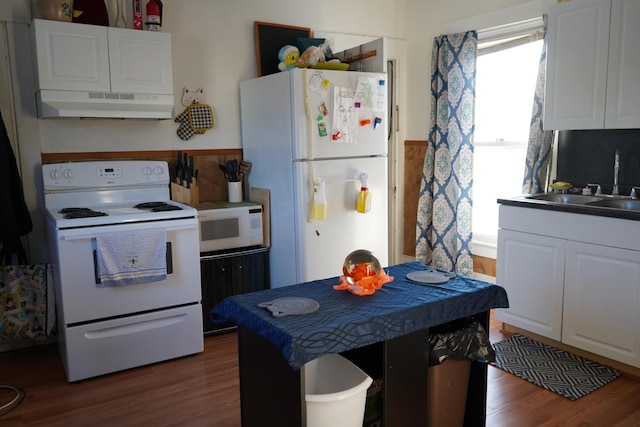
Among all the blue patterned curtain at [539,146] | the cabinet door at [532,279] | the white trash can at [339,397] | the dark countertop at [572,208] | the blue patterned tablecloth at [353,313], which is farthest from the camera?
the blue patterned curtain at [539,146]

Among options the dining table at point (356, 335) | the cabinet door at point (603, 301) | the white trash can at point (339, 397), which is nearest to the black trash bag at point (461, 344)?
the dining table at point (356, 335)

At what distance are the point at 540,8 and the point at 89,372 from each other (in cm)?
369

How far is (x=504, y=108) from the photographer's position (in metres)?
4.21

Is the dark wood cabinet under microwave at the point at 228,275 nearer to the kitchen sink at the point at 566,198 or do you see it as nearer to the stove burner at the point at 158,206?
the stove burner at the point at 158,206

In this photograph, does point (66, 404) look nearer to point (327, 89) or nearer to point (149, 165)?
point (149, 165)

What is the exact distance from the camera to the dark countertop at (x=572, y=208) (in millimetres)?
2754

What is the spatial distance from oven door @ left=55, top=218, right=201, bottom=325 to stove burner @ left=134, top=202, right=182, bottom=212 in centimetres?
17

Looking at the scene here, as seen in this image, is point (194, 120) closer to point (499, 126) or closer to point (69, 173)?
point (69, 173)

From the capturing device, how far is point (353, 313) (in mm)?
1816

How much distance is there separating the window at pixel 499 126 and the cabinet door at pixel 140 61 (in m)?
2.43

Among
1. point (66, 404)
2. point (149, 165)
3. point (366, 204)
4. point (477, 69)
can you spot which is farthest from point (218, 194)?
point (477, 69)

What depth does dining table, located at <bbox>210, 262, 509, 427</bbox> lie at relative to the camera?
1.69 m

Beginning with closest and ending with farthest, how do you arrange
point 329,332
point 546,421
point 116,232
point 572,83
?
point 329,332, point 546,421, point 116,232, point 572,83

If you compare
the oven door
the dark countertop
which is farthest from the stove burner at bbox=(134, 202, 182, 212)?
the dark countertop
